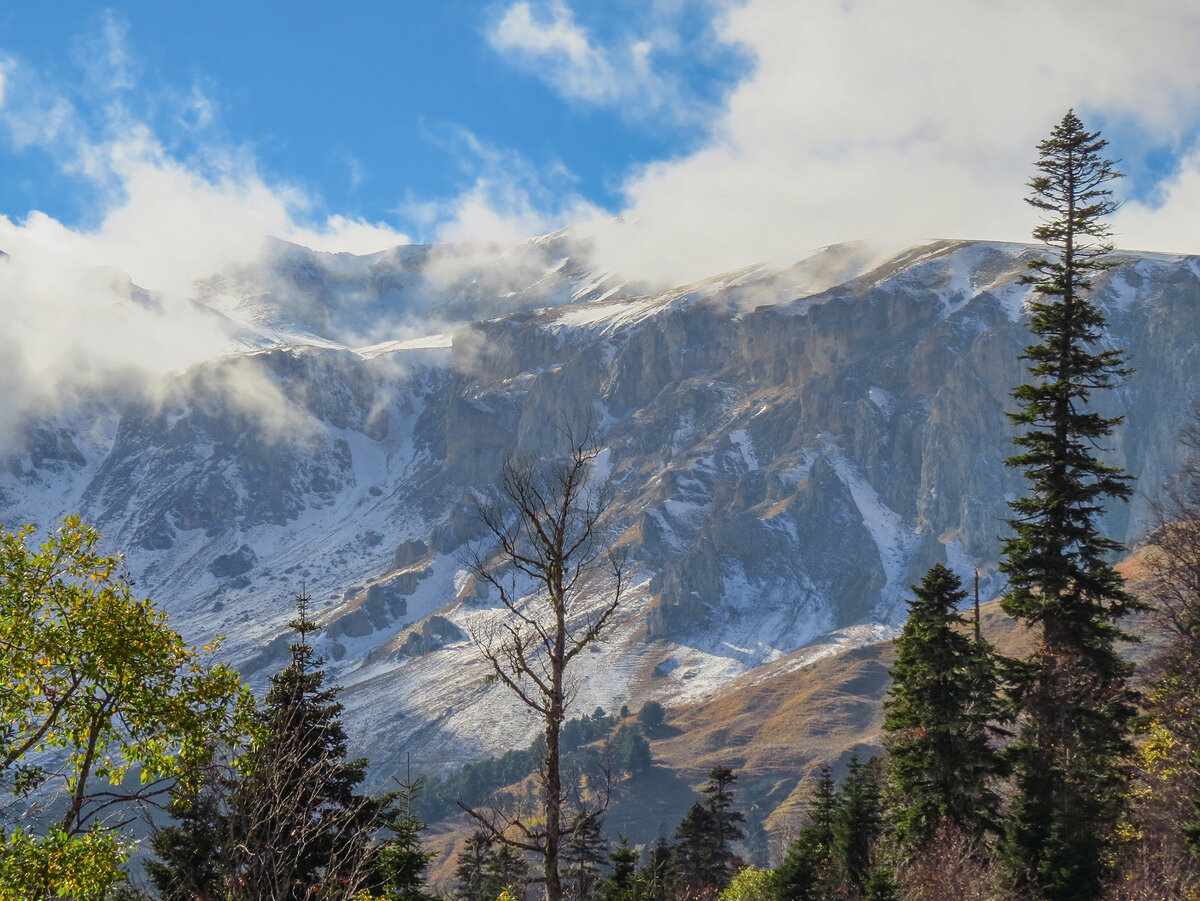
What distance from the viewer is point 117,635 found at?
17.5 metres

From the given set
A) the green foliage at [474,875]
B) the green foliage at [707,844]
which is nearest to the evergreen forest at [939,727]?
the green foliage at [707,844]

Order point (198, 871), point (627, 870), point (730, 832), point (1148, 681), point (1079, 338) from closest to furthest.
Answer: point (198, 871) → point (1148, 681) → point (1079, 338) → point (627, 870) → point (730, 832)

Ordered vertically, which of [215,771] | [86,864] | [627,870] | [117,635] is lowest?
[627,870]

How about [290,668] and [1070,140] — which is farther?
[1070,140]

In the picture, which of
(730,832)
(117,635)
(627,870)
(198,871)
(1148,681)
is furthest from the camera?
(730,832)

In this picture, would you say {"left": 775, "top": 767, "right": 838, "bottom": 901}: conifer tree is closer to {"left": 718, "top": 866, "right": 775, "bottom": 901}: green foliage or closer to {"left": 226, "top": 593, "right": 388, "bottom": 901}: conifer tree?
{"left": 718, "top": 866, "right": 775, "bottom": 901}: green foliage

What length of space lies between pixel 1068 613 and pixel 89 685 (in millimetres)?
28571

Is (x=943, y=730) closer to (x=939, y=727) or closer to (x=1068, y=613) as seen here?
(x=939, y=727)

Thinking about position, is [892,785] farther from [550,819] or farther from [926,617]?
[550,819]

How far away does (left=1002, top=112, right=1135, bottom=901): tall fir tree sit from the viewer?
33.6 m

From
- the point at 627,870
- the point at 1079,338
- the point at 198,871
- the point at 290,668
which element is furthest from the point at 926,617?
the point at 198,871

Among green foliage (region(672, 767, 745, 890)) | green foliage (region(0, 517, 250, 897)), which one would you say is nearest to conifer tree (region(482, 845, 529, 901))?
green foliage (region(672, 767, 745, 890))

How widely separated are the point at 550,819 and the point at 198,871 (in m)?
13.9

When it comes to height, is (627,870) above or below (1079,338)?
below
